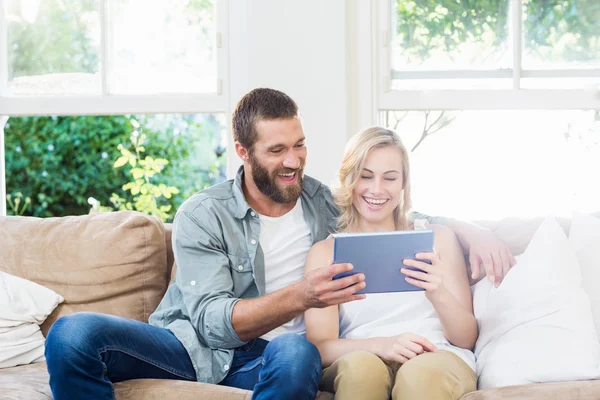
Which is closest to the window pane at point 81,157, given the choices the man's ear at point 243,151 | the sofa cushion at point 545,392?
the man's ear at point 243,151

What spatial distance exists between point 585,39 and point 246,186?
1.41 m

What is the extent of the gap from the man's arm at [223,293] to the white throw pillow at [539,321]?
1.50ft

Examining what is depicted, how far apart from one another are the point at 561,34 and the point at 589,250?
3.33 ft

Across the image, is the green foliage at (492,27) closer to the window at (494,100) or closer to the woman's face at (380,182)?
the window at (494,100)

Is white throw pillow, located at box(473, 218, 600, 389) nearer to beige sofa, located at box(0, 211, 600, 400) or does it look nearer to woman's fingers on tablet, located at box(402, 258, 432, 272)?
beige sofa, located at box(0, 211, 600, 400)

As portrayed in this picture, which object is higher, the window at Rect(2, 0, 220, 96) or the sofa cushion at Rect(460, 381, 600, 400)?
the window at Rect(2, 0, 220, 96)

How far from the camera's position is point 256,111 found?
92.8 inches

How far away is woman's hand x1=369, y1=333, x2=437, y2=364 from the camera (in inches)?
80.1

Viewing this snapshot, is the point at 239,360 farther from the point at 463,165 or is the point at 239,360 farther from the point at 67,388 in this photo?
the point at 463,165

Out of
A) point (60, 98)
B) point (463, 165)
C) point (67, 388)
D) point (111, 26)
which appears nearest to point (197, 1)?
point (111, 26)

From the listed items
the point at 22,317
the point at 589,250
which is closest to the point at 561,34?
the point at 589,250

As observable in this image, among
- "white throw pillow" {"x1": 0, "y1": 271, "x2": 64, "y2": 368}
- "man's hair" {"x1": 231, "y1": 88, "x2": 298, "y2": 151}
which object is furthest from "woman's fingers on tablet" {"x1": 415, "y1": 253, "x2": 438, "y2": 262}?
"white throw pillow" {"x1": 0, "y1": 271, "x2": 64, "y2": 368}

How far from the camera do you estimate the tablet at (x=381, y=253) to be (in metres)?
1.86

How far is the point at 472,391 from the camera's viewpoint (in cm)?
198
